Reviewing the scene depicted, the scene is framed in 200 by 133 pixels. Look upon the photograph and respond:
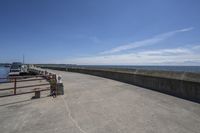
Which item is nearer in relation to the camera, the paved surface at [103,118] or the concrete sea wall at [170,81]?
the paved surface at [103,118]

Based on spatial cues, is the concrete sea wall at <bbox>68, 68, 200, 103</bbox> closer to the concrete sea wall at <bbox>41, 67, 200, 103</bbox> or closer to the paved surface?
the concrete sea wall at <bbox>41, 67, 200, 103</bbox>

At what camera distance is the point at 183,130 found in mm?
3895

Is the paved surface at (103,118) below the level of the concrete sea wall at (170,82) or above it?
below

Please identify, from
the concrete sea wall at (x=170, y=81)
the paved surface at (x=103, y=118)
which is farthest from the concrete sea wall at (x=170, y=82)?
the paved surface at (x=103, y=118)

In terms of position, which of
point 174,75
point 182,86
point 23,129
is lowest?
point 23,129

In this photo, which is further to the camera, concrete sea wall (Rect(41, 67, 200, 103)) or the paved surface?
concrete sea wall (Rect(41, 67, 200, 103))

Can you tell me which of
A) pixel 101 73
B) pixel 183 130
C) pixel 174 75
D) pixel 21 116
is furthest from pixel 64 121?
pixel 101 73

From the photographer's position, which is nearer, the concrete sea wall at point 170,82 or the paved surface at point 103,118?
the paved surface at point 103,118

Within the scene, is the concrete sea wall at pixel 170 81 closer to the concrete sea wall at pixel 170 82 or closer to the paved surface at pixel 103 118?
the concrete sea wall at pixel 170 82

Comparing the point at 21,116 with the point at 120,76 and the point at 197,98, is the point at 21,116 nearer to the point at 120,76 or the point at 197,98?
the point at 197,98

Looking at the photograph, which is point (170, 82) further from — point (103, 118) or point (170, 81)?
point (103, 118)

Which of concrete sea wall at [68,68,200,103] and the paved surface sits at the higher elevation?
concrete sea wall at [68,68,200,103]

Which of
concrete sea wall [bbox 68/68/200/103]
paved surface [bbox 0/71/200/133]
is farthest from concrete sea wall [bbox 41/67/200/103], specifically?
paved surface [bbox 0/71/200/133]

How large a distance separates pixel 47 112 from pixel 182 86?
6701 mm
